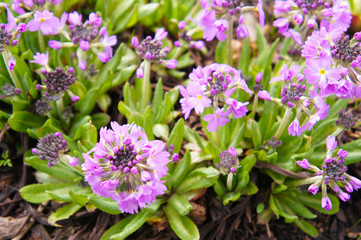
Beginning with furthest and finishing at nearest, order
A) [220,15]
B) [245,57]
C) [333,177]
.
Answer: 1. [245,57]
2. [220,15]
3. [333,177]

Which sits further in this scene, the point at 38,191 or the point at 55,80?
the point at 38,191

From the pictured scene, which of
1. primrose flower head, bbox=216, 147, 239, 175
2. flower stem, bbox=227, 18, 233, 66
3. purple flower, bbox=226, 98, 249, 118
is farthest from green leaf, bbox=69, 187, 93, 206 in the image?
flower stem, bbox=227, 18, 233, 66

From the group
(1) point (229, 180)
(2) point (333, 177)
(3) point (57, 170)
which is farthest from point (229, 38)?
(3) point (57, 170)

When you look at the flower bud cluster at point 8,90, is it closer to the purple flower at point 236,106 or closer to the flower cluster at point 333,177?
the purple flower at point 236,106

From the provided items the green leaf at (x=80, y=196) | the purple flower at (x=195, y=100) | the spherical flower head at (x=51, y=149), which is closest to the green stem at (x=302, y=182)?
the purple flower at (x=195, y=100)

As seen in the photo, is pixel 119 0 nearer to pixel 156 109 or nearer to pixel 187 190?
pixel 156 109

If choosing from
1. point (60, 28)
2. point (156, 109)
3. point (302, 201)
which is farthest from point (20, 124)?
point (302, 201)

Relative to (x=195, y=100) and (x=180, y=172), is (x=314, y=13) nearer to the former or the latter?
(x=195, y=100)
